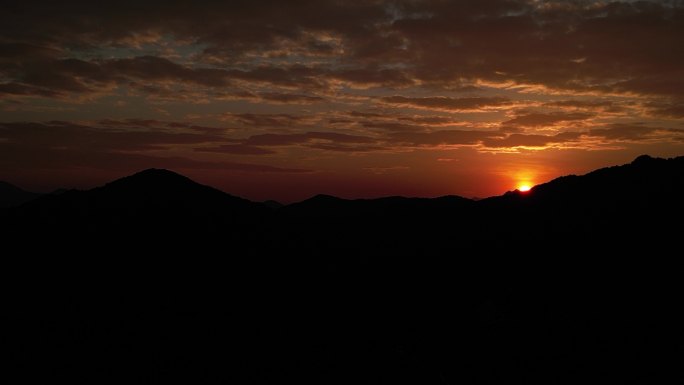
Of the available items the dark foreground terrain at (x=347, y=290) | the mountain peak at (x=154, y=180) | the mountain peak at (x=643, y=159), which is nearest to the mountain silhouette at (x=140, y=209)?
the mountain peak at (x=154, y=180)

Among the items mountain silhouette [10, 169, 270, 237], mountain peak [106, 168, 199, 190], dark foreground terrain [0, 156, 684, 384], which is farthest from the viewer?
mountain peak [106, 168, 199, 190]

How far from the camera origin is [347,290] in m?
44.5

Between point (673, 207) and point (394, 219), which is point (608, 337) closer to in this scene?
point (673, 207)

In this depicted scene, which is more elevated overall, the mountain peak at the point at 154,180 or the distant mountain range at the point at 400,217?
the mountain peak at the point at 154,180

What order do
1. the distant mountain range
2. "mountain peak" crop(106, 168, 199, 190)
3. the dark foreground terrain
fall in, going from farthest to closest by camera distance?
"mountain peak" crop(106, 168, 199, 190), the distant mountain range, the dark foreground terrain

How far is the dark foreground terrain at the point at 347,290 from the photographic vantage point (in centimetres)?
3164

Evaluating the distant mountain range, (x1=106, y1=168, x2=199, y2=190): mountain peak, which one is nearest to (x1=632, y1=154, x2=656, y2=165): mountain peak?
the distant mountain range

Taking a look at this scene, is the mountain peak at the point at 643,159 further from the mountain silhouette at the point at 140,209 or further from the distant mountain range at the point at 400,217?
the mountain silhouette at the point at 140,209

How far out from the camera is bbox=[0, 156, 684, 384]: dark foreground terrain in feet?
104

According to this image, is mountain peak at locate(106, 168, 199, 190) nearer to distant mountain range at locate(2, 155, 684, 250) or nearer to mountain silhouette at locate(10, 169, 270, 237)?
mountain silhouette at locate(10, 169, 270, 237)

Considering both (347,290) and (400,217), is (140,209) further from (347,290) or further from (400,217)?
(400,217)

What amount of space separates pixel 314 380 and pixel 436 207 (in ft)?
107

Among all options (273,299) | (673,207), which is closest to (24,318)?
(273,299)

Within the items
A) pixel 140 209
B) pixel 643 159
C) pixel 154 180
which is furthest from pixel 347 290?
pixel 643 159
